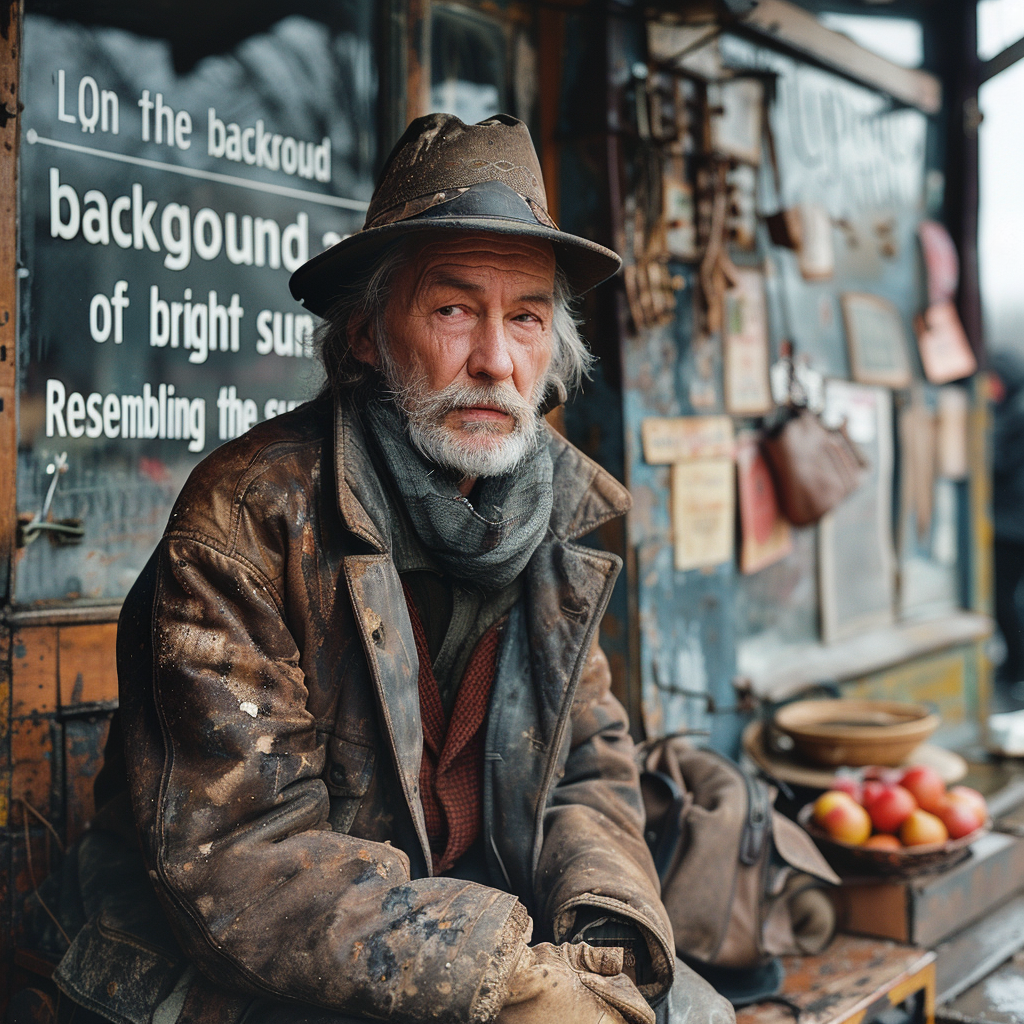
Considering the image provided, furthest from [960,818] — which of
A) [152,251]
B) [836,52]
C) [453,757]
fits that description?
[836,52]

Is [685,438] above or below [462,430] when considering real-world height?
above

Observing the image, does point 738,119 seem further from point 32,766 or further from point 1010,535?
point 1010,535

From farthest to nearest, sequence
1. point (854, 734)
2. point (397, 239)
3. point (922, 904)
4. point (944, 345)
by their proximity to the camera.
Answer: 1. point (944, 345)
2. point (854, 734)
3. point (922, 904)
4. point (397, 239)

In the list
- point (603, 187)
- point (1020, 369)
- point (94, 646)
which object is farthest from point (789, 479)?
point (1020, 369)

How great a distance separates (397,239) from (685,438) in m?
1.79

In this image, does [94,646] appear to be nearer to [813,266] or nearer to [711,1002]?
[711,1002]

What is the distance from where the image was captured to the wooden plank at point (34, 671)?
244 cm

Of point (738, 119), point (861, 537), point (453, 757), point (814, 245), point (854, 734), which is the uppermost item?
point (738, 119)

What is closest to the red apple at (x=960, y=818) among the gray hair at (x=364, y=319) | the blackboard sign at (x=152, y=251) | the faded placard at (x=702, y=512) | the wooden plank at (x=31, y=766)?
the faded placard at (x=702, y=512)

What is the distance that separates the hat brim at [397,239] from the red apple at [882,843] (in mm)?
1800

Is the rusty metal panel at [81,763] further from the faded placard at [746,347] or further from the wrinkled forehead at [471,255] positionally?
the faded placard at [746,347]

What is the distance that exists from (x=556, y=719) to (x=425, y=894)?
0.54 m

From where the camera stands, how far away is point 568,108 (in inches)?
136

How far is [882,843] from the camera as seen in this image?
3.06 metres
